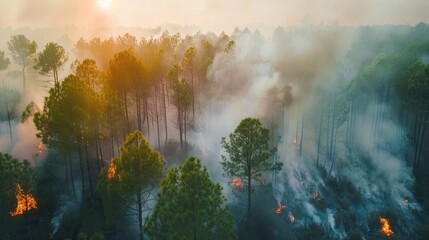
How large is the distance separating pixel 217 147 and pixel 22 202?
2770 cm

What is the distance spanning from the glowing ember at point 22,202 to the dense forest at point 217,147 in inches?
7.6

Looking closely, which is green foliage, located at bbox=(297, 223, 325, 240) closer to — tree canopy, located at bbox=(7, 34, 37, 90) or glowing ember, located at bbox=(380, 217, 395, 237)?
glowing ember, located at bbox=(380, 217, 395, 237)

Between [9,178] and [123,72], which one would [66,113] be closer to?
[9,178]

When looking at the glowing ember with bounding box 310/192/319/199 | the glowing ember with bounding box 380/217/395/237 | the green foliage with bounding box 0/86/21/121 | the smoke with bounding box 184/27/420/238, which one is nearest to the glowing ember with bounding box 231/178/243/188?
the smoke with bounding box 184/27/420/238

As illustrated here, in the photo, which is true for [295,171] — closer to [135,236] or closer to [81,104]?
[135,236]

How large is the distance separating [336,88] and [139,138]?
40.2m

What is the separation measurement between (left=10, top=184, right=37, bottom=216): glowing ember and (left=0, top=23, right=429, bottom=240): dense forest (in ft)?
0.63

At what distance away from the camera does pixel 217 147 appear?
162 ft

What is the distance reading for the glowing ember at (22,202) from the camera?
26886 mm

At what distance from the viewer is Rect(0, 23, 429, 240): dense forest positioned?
82.7ft

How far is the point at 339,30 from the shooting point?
306 ft

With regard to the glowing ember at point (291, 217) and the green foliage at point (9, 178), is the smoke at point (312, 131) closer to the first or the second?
the glowing ember at point (291, 217)

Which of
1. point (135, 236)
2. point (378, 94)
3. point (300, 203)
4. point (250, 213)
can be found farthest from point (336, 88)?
point (135, 236)

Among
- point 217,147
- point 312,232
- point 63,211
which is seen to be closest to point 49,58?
point 63,211
